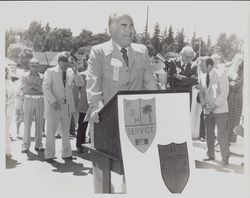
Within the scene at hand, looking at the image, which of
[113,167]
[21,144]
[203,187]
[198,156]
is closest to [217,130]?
[198,156]

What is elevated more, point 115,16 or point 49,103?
point 115,16

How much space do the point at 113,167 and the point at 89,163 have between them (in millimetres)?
799

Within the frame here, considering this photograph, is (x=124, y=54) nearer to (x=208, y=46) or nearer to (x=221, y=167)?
(x=208, y=46)

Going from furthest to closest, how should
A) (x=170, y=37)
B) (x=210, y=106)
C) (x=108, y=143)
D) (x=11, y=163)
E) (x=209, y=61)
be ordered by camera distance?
1. (x=210, y=106)
2. (x=209, y=61)
3. (x=170, y=37)
4. (x=11, y=163)
5. (x=108, y=143)

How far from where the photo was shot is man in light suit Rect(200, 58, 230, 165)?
11.6ft

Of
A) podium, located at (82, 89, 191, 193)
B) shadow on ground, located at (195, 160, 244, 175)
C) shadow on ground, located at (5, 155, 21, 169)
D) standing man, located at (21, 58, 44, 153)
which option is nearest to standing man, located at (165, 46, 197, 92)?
shadow on ground, located at (195, 160, 244, 175)

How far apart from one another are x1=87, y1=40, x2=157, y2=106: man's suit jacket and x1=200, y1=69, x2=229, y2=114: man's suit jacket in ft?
2.27

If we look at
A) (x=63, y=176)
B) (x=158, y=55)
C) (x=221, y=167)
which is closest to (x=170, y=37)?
(x=158, y=55)

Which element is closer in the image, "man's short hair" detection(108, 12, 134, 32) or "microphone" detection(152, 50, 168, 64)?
"man's short hair" detection(108, 12, 134, 32)

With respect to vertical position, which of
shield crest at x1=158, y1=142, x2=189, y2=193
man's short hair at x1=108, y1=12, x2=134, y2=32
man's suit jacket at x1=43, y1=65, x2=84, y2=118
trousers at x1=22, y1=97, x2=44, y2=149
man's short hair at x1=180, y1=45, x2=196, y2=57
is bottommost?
shield crest at x1=158, y1=142, x2=189, y2=193

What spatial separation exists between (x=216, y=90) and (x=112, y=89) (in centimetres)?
110

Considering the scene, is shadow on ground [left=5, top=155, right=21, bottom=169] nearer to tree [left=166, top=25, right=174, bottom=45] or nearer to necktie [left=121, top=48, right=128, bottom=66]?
necktie [left=121, top=48, right=128, bottom=66]

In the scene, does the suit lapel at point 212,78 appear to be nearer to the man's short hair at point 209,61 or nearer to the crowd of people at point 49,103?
the man's short hair at point 209,61

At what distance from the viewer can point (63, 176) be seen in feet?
10.9
